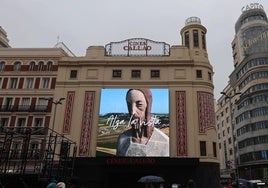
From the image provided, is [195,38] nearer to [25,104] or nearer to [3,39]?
[25,104]

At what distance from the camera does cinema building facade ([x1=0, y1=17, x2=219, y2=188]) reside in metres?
31.0

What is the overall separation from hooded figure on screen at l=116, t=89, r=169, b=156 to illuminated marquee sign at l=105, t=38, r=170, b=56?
23.2ft

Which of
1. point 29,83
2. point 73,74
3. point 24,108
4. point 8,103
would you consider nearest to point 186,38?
point 73,74

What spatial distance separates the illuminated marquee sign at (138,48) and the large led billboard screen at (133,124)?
19.0 ft

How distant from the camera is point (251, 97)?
56.7 m

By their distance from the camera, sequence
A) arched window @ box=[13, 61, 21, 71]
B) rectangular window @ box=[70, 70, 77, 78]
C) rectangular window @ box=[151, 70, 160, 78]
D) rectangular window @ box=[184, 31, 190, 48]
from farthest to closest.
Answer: rectangular window @ box=[184, 31, 190, 48], arched window @ box=[13, 61, 21, 71], rectangular window @ box=[70, 70, 77, 78], rectangular window @ box=[151, 70, 160, 78]

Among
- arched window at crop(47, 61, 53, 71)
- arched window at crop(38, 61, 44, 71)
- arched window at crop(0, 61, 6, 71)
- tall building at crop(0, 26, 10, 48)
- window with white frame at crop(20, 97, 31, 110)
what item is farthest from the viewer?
tall building at crop(0, 26, 10, 48)

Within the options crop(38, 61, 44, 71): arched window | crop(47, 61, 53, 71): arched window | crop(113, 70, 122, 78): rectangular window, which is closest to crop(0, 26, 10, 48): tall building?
crop(38, 61, 44, 71): arched window

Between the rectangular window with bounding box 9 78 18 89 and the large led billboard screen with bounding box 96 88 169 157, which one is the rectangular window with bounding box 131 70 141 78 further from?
the rectangular window with bounding box 9 78 18 89

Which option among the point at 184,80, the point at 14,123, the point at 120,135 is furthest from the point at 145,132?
the point at 14,123

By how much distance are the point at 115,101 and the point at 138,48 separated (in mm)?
8582

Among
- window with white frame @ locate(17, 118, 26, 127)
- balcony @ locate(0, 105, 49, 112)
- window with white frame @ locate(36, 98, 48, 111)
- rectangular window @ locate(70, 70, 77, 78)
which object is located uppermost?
rectangular window @ locate(70, 70, 77, 78)

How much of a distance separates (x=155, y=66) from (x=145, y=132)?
9.27m

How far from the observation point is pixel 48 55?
37875 millimetres
